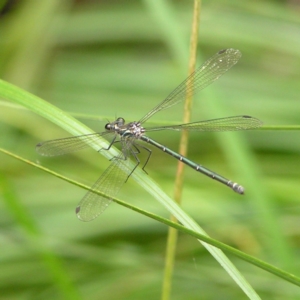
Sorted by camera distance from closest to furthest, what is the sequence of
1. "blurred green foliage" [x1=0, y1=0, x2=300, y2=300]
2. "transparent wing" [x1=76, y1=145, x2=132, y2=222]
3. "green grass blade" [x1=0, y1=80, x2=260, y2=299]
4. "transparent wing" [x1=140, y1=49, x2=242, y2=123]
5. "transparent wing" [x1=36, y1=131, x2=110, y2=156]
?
"green grass blade" [x1=0, y1=80, x2=260, y2=299] → "transparent wing" [x1=76, y1=145, x2=132, y2=222] → "transparent wing" [x1=36, y1=131, x2=110, y2=156] → "transparent wing" [x1=140, y1=49, x2=242, y2=123] → "blurred green foliage" [x1=0, y1=0, x2=300, y2=300]

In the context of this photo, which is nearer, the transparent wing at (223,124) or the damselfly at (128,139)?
the damselfly at (128,139)

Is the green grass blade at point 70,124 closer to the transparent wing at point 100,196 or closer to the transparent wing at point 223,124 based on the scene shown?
the transparent wing at point 100,196

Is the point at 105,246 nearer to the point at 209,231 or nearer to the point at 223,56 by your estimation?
the point at 209,231

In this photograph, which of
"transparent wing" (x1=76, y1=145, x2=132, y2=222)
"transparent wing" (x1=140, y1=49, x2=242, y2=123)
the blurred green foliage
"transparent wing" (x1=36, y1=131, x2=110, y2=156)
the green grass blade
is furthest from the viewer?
the blurred green foliage

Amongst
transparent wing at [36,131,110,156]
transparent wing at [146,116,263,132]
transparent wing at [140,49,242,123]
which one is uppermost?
transparent wing at [140,49,242,123]

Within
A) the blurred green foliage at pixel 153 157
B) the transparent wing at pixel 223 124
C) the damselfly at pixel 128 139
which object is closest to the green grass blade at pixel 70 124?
the damselfly at pixel 128 139

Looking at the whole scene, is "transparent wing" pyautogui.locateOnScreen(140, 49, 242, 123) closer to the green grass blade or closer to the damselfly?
the damselfly

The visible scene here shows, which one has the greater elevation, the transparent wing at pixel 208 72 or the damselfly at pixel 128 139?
the transparent wing at pixel 208 72

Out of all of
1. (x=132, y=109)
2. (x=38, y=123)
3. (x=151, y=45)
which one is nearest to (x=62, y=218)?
(x=38, y=123)

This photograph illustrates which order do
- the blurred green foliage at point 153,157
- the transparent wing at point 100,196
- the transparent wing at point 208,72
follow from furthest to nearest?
the blurred green foliage at point 153,157 < the transparent wing at point 208,72 < the transparent wing at point 100,196

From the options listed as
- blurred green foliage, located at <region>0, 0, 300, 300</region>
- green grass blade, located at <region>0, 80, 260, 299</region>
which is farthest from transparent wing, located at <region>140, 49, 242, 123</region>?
green grass blade, located at <region>0, 80, 260, 299</region>
